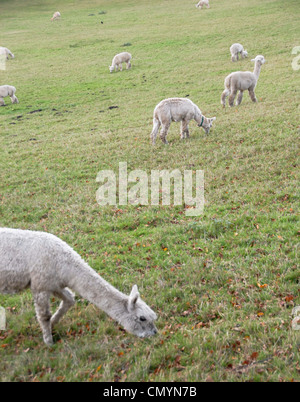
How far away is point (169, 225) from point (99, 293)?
4103 millimetres

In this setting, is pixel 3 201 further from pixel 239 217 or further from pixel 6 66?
pixel 6 66

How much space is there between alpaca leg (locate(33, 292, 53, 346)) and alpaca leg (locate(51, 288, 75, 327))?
1.18 feet

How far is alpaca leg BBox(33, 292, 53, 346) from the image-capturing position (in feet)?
18.0

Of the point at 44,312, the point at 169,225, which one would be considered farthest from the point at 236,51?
the point at 44,312

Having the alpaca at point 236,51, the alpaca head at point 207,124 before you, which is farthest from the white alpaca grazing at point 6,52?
the alpaca head at point 207,124

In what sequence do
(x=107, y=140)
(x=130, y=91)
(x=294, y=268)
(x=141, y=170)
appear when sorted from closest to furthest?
(x=294, y=268) → (x=141, y=170) → (x=107, y=140) → (x=130, y=91)

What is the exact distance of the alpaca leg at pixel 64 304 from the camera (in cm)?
587

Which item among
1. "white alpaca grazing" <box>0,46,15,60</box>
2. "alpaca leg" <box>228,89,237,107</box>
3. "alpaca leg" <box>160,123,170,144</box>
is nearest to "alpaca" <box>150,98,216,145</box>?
"alpaca leg" <box>160,123,170,144</box>

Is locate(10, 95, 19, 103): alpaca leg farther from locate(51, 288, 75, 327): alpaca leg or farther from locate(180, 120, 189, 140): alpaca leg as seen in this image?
locate(51, 288, 75, 327): alpaca leg

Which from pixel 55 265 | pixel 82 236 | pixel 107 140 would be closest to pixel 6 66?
pixel 107 140

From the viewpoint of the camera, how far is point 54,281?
5543mm

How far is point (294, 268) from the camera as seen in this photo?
259 inches

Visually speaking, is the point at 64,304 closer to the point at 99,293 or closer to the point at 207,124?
the point at 99,293

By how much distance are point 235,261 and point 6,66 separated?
39.1 m
